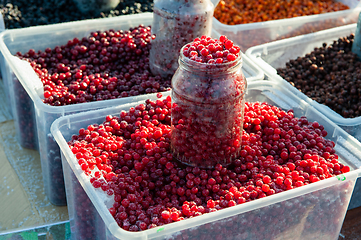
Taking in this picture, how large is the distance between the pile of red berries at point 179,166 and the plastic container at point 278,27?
0.96 metres

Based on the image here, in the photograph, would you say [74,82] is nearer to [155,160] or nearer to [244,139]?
[155,160]

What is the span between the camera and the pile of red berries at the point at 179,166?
126 centimetres

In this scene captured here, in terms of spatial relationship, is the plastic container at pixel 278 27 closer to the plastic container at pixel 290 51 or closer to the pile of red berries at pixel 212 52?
the plastic container at pixel 290 51

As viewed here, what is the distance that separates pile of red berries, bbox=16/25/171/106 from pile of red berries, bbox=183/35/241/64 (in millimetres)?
630

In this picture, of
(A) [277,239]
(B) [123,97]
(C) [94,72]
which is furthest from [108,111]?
(A) [277,239]

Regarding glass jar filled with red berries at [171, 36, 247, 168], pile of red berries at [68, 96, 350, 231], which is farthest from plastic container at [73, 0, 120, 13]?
glass jar filled with red berries at [171, 36, 247, 168]

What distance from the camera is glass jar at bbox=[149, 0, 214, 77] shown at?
196 centimetres

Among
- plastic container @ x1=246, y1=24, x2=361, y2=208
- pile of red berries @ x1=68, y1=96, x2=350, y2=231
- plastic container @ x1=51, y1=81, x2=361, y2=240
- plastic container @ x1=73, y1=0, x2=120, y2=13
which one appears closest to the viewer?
plastic container @ x1=51, y1=81, x2=361, y2=240

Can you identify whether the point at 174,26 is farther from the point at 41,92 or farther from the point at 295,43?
the point at 295,43

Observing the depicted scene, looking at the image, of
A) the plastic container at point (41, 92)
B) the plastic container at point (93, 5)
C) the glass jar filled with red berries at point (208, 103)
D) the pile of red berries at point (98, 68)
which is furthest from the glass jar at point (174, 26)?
the plastic container at point (93, 5)

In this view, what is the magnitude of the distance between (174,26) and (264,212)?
1108mm

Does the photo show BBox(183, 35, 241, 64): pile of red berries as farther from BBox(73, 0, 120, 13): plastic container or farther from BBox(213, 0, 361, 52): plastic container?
BBox(73, 0, 120, 13): plastic container

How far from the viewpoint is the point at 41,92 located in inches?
72.8

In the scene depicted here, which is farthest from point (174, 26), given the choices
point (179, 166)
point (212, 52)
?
point (179, 166)
